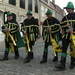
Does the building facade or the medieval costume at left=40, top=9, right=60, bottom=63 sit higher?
the building facade

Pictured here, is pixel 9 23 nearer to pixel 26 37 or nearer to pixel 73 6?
pixel 26 37

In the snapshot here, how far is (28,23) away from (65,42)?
1.79 m

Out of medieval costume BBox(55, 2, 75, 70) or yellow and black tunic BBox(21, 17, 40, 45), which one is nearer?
medieval costume BBox(55, 2, 75, 70)

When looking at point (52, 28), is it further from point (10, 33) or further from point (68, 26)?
point (10, 33)

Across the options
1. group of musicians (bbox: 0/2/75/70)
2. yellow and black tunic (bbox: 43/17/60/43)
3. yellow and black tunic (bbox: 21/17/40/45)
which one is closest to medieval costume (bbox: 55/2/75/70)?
group of musicians (bbox: 0/2/75/70)

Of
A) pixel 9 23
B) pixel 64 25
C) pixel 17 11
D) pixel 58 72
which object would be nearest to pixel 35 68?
pixel 58 72

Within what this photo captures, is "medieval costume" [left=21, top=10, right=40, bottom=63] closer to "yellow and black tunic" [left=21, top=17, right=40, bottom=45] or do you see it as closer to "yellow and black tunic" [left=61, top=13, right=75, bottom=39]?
"yellow and black tunic" [left=21, top=17, right=40, bottom=45]

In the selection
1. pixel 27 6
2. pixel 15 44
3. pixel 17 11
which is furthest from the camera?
pixel 27 6

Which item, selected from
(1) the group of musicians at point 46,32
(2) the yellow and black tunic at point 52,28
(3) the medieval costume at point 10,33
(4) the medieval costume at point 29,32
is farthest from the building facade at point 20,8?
(2) the yellow and black tunic at point 52,28

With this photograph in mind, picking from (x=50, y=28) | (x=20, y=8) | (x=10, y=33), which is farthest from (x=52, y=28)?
(x=20, y=8)

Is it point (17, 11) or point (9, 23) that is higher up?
point (17, 11)

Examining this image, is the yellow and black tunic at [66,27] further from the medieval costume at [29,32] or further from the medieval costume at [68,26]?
the medieval costume at [29,32]

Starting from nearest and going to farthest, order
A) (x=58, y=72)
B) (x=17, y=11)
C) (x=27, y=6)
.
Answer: (x=58, y=72) → (x=17, y=11) → (x=27, y=6)

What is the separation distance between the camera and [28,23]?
643 cm
